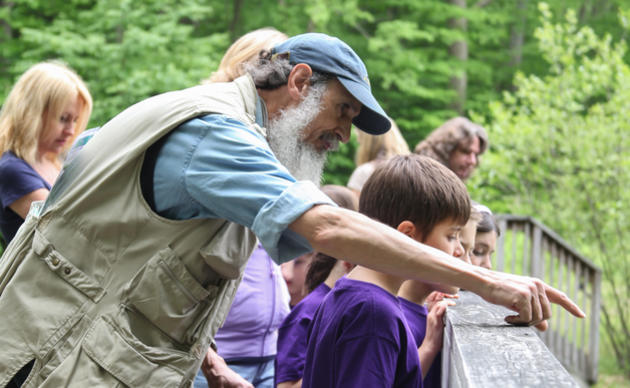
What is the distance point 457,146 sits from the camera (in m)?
5.22

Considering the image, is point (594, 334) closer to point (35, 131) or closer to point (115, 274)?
point (35, 131)

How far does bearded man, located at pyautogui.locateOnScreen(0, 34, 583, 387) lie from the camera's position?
1.86 m

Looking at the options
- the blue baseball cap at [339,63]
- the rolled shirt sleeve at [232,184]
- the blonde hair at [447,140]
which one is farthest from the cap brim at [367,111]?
the blonde hair at [447,140]

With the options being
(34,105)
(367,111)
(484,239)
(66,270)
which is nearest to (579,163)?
(484,239)

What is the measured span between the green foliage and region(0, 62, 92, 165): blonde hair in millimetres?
6724

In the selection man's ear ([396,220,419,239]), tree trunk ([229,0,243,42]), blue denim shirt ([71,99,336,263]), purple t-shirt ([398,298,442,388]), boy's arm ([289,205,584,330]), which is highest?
blue denim shirt ([71,99,336,263])

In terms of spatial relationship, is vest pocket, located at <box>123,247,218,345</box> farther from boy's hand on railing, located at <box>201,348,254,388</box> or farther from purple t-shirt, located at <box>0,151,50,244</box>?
purple t-shirt, located at <box>0,151,50,244</box>

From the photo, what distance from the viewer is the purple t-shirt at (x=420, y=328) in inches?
99.3

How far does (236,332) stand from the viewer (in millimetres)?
3420

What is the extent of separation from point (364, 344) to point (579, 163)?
7880 millimetres

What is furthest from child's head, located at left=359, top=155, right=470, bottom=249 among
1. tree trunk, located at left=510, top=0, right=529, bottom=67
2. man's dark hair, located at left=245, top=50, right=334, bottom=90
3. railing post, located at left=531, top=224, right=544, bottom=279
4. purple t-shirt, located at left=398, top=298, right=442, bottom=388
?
tree trunk, located at left=510, top=0, right=529, bottom=67

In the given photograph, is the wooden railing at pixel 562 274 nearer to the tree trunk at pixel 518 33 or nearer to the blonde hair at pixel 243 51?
the blonde hair at pixel 243 51

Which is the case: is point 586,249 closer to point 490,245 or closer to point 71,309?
point 490,245

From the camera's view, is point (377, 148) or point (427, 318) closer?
point (427, 318)
